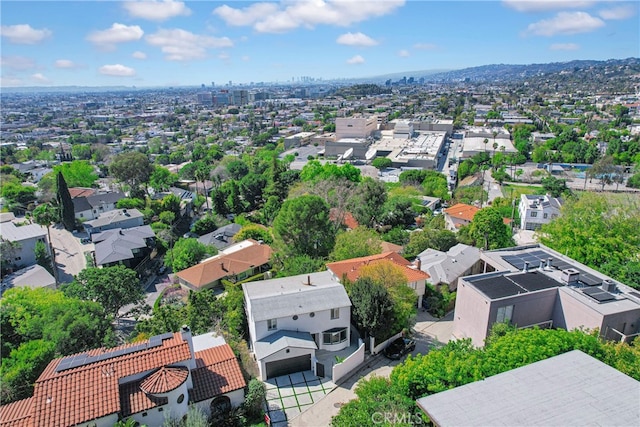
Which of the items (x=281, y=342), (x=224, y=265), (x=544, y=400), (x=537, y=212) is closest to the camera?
(x=544, y=400)

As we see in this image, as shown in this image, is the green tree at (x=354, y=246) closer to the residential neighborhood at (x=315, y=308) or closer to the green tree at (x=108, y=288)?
the residential neighborhood at (x=315, y=308)

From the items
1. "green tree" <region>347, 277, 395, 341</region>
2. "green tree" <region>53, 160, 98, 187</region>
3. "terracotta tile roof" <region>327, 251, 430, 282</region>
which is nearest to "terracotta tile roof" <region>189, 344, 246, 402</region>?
"green tree" <region>347, 277, 395, 341</region>

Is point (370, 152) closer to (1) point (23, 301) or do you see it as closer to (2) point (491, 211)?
(2) point (491, 211)

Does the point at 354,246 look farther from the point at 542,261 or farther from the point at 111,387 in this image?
the point at 111,387

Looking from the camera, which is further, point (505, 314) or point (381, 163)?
point (381, 163)

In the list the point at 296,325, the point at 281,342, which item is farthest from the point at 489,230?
the point at 281,342
